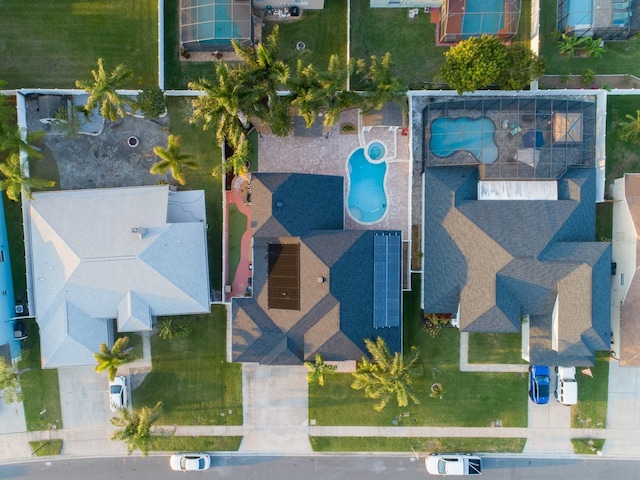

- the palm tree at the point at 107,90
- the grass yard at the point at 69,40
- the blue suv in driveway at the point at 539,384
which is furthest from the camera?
the blue suv in driveway at the point at 539,384

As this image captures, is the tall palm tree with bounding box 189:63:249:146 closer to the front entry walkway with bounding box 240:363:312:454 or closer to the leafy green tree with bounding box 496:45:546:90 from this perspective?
the front entry walkway with bounding box 240:363:312:454

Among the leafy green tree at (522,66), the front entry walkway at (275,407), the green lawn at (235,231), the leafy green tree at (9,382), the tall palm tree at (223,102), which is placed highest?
the leafy green tree at (522,66)

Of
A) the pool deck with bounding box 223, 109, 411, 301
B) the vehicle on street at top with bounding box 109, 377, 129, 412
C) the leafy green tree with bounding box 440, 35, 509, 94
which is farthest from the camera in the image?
the pool deck with bounding box 223, 109, 411, 301

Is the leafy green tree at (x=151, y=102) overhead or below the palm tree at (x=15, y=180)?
overhead

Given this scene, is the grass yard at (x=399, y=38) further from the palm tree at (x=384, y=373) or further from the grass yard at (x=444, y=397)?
the palm tree at (x=384, y=373)

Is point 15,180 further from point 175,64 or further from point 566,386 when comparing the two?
point 566,386

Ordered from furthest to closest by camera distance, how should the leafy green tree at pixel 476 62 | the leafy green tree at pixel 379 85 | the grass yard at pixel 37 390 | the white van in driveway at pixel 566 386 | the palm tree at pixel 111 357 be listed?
the grass yard at pixel 37 390
the white van in driveway at pixel 566 386
the palm tree at pixel 111 357
the leafy green tree at pixel 476 62
the leafy green tree at pixel 379 85

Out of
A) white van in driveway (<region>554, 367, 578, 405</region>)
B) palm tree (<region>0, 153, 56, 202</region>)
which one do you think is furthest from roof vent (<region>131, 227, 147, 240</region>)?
white van in driveway (<region>554, 367, 578, 405</region>)

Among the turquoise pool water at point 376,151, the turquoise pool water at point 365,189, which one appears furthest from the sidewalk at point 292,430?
the turquoise pool water at point 376,151

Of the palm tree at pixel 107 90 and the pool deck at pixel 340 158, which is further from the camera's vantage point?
the pool deck at pixel 340 158
